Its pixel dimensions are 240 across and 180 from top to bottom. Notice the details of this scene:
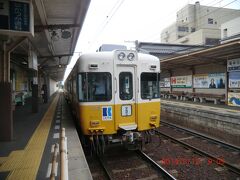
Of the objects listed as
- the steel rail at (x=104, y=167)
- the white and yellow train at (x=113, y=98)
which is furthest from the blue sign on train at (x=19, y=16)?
the steel rail at (x=104, y=167)

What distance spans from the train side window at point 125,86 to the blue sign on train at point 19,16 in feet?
8.20

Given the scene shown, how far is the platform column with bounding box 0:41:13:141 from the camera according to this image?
19.0ft

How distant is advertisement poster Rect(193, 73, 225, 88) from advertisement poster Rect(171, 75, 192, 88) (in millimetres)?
565

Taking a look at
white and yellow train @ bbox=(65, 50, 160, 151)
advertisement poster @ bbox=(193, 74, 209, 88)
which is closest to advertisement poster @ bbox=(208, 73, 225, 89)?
advertisement poster @ bbox=(193, 74, 209, 88)

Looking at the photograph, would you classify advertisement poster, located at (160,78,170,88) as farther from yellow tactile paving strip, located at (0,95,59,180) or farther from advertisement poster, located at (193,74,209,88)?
yellow tactile paving strip, located at (0,95,59,180)

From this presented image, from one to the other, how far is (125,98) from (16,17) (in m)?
3.11

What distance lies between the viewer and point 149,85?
6156 mm

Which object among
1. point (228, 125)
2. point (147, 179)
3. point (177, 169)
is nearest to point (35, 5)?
point (147, 179)

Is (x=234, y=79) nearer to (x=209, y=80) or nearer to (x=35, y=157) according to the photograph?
(x=209, y=80)

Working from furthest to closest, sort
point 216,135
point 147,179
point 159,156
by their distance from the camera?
point 216,135, point 159,156, point 147,179

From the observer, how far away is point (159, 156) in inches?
244

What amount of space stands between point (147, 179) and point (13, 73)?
11937 mm

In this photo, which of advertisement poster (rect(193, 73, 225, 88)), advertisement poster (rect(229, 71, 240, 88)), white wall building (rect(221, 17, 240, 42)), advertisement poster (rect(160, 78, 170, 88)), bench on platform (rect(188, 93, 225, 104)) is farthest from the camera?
white wall building (rect(221, 17, 240, 42))

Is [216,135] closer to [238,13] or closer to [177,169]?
[177,169]
